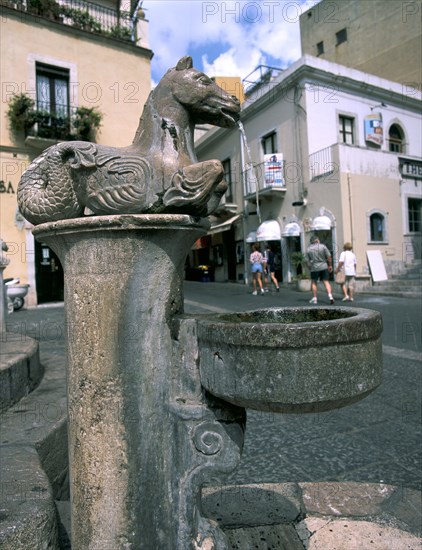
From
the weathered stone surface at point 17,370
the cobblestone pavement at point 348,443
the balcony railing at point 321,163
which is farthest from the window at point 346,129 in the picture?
the weathered stone surface at point 17,370

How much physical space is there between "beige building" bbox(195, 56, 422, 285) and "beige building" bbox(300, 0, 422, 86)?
2.77 metres

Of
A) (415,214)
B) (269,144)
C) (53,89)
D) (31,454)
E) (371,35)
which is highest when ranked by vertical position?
(371,35)

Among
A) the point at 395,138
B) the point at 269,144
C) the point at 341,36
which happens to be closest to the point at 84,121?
the point at 269,144

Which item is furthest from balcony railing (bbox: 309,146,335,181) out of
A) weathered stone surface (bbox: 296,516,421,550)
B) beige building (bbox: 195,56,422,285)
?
weathered stone surface (bbox: 296,516,421,550)

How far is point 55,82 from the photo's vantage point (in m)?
12.4

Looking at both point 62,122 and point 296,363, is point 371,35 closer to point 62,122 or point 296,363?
point 62,122

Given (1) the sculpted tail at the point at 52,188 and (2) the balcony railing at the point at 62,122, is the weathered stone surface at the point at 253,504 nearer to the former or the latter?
(1) the sculpted tail at the point at 52,188

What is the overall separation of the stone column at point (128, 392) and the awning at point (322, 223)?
1365cm

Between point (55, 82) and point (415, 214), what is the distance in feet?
45.2

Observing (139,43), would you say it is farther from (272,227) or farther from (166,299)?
(166,299)

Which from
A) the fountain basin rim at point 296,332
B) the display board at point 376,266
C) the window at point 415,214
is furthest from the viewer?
the window at point 415,214

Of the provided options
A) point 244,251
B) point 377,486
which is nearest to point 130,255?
point 377,486

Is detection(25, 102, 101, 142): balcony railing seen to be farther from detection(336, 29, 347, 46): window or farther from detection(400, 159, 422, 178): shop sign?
detection(336, 29, 347, 46): window

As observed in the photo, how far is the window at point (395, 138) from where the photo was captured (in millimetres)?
18031
